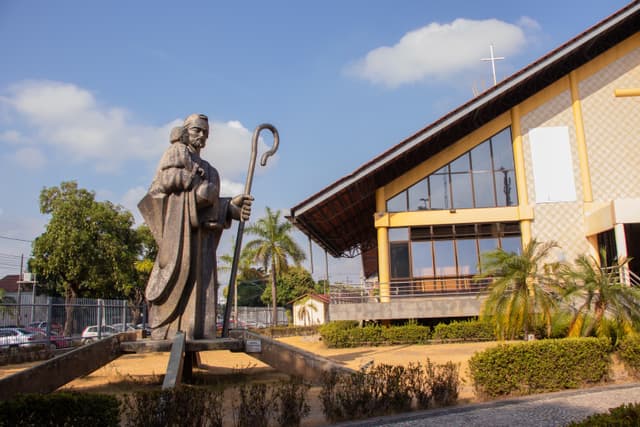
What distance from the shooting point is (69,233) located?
28297mm

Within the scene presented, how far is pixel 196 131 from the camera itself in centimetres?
908

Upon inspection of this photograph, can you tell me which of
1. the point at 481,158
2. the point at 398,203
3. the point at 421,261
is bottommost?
the point at 421,261

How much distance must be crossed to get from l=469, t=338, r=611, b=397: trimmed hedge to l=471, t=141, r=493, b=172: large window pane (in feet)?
45.7

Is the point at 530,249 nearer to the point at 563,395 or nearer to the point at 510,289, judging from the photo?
the point at 510,289

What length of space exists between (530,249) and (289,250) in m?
25.9

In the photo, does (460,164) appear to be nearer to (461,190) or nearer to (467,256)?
(461,190)

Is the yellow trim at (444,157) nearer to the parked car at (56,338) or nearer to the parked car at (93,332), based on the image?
the parked car at (93,332)

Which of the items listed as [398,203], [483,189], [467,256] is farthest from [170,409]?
[483,189]

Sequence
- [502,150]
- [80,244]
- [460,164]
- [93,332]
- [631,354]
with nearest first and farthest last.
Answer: [631,354]
[93,332]
[460,164]
[502,150]
[80,244]

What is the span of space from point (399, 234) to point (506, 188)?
477cm

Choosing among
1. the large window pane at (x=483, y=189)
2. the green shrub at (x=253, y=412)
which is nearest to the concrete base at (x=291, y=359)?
the green shrub at (x=253, y=412)

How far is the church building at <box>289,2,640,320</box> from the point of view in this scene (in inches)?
827

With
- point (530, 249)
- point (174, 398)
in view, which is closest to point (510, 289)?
point (530, 249)

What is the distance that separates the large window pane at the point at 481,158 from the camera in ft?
72.0
